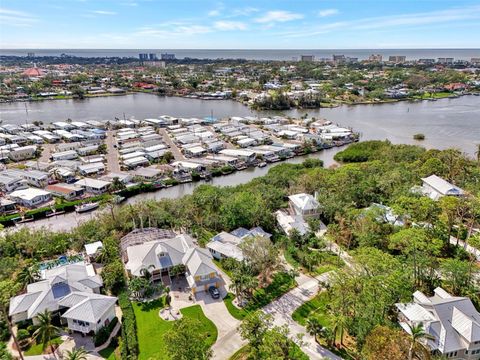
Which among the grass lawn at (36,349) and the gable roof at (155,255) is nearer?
the grass lawn at (36,349)

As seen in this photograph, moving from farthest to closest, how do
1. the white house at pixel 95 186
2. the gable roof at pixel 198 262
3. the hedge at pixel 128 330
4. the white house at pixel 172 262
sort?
the white house at pixel 95 186 → the white house at pixel 172 262 → the gable roof at pixel 198 262 → the hedge at pixel 128 330

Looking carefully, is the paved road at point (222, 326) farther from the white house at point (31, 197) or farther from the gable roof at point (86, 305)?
the white house at point (31, 197)

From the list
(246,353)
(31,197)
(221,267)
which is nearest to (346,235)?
(221,267)

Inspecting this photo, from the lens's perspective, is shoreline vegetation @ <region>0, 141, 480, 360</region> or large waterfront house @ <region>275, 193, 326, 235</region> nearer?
shoreline vegetation @ <region>0, 141, 480, 360</region>

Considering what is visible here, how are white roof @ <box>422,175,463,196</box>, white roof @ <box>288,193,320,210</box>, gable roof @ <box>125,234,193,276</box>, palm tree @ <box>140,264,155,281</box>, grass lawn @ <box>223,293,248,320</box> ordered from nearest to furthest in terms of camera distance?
1. grass lawn @ <box>223,293,248,320</box>
2. palm tree @ <box>140,264,155,281</box>
3. gable roof @ <box>125,234,193,276</box>
4. white roof @ <box>288,193,320,210</box>
5. white roof @ <box>422,175,463,196</box>

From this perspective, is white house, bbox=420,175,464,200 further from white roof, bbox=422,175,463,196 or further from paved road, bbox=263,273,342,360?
paved road, bbox=263,273,342,360

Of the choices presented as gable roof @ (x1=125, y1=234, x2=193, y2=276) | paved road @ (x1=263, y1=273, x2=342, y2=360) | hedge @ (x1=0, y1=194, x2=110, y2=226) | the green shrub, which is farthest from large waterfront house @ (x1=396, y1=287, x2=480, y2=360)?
hedge @ (x1=0, y1=194, x2=110, y2=226)

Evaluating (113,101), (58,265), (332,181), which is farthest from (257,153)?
(113,101)

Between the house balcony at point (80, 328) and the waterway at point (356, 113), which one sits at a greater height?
the waterway at point (356, 113)

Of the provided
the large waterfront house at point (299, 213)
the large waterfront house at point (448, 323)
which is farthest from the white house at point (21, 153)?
the large waterfront house at point (448, 323)
